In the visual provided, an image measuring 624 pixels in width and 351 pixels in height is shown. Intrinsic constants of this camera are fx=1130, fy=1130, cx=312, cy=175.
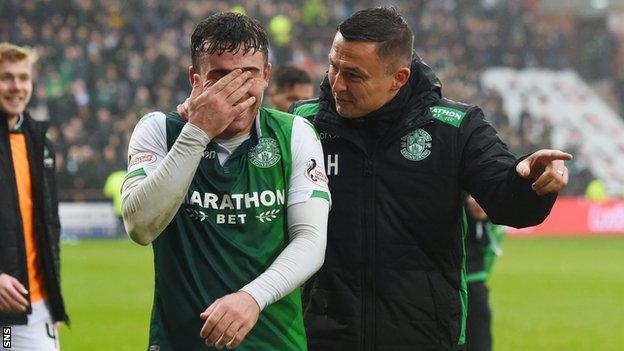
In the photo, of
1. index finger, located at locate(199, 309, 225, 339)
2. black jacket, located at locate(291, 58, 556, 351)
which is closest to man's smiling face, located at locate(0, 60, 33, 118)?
black jacket, located at locate(291, 58, 556, 351)

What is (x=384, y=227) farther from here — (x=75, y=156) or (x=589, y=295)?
(x=75, y=156)

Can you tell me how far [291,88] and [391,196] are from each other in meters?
3.74

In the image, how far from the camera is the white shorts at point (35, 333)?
5773 millimetres

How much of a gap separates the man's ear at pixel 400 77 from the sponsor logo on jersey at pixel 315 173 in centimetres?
69

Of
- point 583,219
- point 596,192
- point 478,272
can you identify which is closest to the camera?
point 478,272

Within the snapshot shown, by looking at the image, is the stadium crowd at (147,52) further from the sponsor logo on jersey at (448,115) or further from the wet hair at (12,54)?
the sponsor logo on jersey at (448,115)

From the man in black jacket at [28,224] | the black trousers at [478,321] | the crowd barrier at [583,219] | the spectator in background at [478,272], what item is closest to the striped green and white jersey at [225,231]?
the man in black jacket at [28,224]

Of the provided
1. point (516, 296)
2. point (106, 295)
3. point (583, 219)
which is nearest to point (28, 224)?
point (106, 295)

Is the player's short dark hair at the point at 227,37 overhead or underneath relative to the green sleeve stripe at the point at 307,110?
overhead

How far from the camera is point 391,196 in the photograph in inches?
165

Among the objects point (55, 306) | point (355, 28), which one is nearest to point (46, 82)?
point (55, 306)

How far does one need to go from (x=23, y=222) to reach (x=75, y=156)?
1874 centimetres

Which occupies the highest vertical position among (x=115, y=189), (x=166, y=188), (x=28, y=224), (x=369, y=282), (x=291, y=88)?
(x=166, y=188)

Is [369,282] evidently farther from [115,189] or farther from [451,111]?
[115,189]
